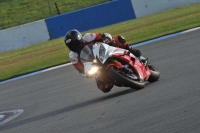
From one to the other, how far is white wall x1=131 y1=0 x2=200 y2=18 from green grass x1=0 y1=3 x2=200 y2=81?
988 millimetres

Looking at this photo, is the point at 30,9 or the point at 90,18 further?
Result: the point at 30,9

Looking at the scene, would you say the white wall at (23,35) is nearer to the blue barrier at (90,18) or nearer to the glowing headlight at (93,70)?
the blue barrier at (90,18)

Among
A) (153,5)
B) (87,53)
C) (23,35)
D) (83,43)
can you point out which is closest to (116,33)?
(23,35)

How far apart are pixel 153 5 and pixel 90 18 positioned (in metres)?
3.20

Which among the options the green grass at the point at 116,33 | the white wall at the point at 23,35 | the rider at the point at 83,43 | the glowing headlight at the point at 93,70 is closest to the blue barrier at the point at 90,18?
the white wall at the point at 23,35

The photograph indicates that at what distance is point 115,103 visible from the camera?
28.3 ft

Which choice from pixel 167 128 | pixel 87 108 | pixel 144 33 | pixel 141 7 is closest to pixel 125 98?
pixel 87 108

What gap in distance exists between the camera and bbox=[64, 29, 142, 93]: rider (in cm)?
933

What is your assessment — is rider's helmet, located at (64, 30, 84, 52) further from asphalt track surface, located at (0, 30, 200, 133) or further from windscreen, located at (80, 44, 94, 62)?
asphalt track surface, located at (0, 30, 200, 133)

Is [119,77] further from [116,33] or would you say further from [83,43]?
[116,33]

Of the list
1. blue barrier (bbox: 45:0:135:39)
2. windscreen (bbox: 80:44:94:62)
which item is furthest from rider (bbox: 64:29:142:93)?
blue barrier (bbox: 45:0:135:39)

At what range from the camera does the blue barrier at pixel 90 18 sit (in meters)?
26.3

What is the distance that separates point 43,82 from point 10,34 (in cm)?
1219

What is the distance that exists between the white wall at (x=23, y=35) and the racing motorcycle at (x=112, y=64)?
55.7 feet
